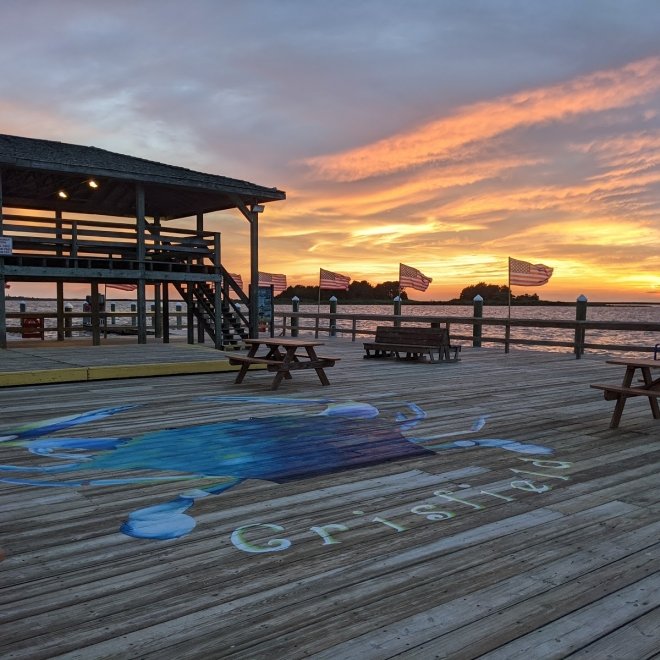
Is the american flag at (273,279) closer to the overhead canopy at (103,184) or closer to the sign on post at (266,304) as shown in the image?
the overhead canopy at (103,184)

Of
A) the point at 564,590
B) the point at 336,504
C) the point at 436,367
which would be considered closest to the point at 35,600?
the point at 336,504

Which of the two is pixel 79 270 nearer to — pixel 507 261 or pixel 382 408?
pixel 382 408

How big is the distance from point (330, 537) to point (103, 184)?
47.6 feet

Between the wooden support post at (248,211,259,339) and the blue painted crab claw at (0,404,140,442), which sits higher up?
the wooden support post at (248,211,259,339)

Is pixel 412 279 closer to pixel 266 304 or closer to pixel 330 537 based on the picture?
pixel 266 304

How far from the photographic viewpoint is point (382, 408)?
736 cm

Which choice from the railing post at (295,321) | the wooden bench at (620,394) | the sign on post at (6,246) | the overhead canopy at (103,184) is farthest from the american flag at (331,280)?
the wooden bench at (620,394)

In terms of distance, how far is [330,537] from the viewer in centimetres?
326

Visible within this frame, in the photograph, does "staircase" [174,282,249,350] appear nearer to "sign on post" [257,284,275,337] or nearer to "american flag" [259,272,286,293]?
"sign on post" [257,284,275,337]

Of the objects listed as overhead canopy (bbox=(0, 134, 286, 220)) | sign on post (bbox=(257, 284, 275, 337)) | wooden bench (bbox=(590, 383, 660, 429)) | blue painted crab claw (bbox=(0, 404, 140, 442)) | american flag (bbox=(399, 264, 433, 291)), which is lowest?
blue painted crab claw (bbox=(0, 404, 140, 442))

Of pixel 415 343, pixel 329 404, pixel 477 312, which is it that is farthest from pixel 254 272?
pixel 329 404

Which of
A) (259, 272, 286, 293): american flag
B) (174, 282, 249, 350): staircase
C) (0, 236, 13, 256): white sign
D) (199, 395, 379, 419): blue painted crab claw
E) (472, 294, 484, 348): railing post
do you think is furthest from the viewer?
(259, 272, 286, 293): american flag

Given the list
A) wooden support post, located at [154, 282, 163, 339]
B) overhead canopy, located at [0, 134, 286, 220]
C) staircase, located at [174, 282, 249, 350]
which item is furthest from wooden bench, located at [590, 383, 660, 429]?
wooden support post, located at [154, 282, 163, 339]

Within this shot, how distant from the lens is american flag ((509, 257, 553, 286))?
18000 millimetres
